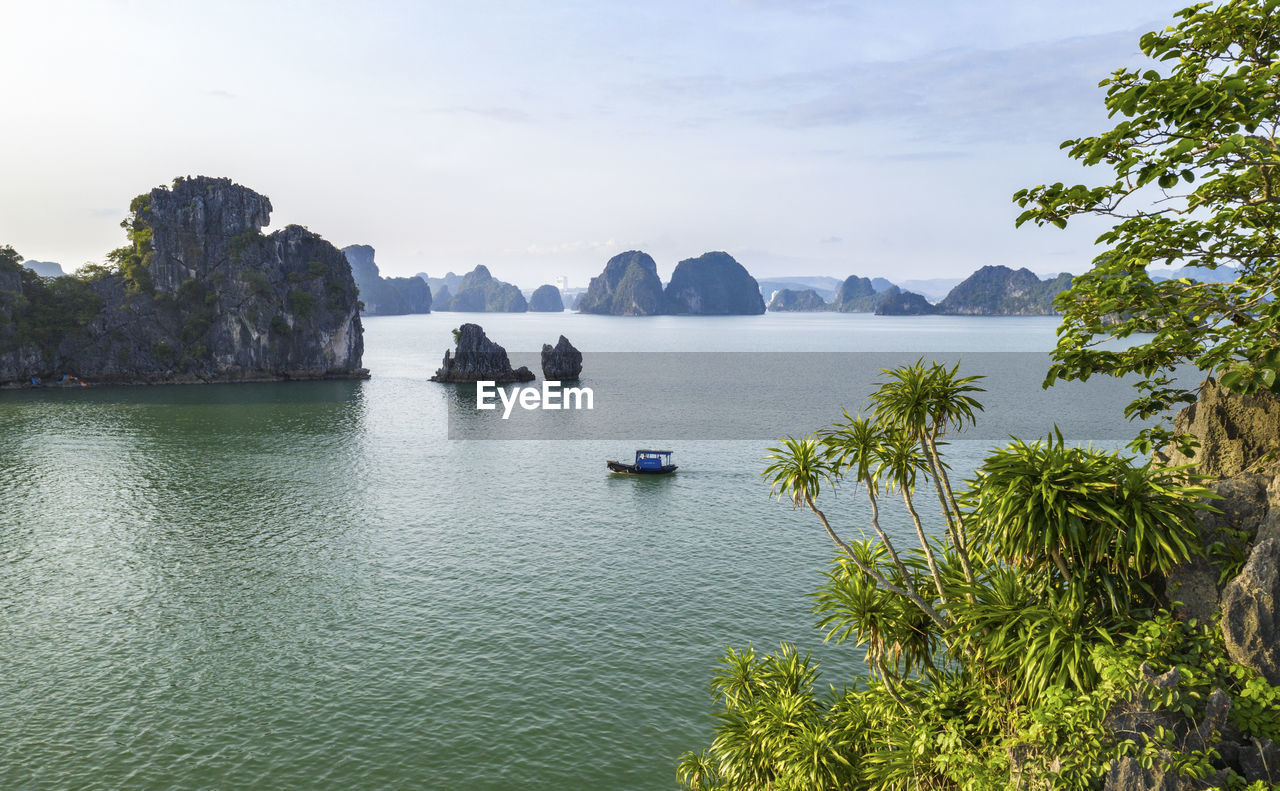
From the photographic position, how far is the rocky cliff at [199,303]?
6063 inches

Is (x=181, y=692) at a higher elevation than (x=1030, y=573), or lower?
lower

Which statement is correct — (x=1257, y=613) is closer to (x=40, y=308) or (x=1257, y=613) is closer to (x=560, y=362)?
(x=560, y=362)

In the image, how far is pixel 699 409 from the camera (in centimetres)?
13025

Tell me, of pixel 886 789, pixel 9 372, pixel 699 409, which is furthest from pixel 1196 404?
pixel 9 372

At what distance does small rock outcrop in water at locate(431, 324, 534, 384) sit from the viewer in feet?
543

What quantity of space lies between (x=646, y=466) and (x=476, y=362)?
95.8 m

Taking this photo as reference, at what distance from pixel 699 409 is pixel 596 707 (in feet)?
323

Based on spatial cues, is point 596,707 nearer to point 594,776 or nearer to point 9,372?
point 594,776

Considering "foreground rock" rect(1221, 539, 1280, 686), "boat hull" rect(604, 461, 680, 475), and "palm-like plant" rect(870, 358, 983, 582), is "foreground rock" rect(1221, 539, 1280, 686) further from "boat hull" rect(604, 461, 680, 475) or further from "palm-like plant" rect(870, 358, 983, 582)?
"boat hull" rect(604, 461, 680, 475)

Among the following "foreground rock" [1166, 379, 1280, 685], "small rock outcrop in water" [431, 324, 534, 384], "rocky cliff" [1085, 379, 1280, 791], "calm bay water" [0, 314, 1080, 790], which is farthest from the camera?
"small rock outcrop in water" [431, 324, 534, 384]

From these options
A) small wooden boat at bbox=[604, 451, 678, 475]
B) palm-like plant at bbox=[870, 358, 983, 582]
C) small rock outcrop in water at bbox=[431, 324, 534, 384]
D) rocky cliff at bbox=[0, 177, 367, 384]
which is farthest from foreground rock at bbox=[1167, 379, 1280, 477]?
rocky cliff at bbox=[0, 177, 367, 384]

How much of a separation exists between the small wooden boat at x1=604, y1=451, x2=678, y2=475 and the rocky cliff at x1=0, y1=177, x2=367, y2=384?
118 metres

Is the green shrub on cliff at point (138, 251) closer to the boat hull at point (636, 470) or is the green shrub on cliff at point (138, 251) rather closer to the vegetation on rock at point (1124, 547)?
the boat hull at point (636, 470)

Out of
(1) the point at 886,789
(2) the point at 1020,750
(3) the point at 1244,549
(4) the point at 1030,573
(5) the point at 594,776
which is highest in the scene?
(3) the point at 1244,549
